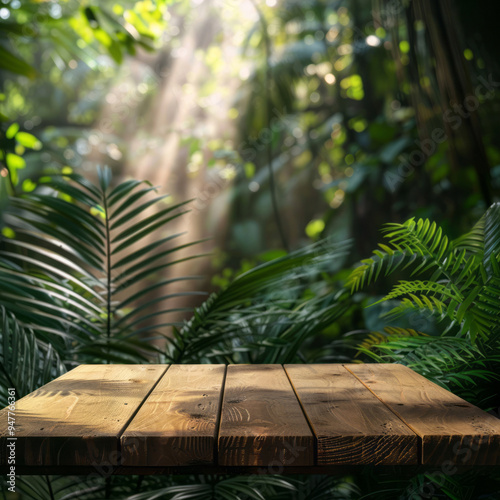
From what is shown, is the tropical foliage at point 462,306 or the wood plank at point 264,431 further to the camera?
the tropical foliage at point 462,306

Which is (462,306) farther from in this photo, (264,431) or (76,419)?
(76,419)

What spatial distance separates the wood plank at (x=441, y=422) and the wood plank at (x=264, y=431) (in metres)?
0.13

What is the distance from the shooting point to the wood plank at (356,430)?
1.94 feet

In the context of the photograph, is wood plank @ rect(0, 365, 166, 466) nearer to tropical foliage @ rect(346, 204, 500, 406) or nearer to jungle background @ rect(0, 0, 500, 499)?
jungle background @ rect(0, 0, 500, 499)

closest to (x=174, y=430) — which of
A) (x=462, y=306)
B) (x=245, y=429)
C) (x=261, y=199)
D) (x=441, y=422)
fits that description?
(x=245, y=429)

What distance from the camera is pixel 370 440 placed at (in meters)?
0.59

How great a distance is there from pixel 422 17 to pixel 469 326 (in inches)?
39.8

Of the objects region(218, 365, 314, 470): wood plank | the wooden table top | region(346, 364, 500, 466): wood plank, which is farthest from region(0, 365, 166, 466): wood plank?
region(346, 364, 500, 466): wood plank

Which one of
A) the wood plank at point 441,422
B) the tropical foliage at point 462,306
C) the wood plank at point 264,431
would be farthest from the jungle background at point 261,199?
the wood plank at point 264,431

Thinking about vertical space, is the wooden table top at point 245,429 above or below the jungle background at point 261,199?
below

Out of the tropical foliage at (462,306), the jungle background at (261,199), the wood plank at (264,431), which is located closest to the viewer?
the wood plank at (264,431)

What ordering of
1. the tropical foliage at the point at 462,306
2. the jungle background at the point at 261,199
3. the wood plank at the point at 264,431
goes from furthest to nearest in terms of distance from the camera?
1. the jungle background at the point at 261,199
2. the tropical foliage at the point at 462,306
3. the wood plank at the point at 264,431

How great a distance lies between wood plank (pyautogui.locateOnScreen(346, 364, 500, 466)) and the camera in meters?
0.60

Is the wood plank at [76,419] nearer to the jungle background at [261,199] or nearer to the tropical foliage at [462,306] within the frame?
the jungle background at [261,199]
